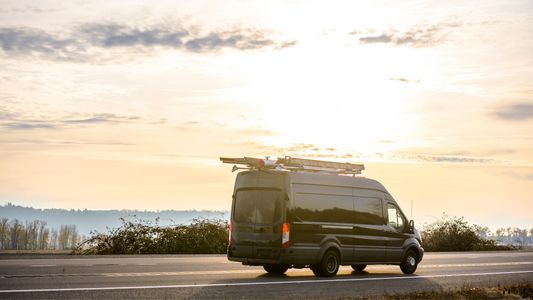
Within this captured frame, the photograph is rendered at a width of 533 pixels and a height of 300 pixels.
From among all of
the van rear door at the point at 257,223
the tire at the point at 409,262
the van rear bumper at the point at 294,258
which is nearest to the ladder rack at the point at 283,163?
the van rear door at the point at 257,223

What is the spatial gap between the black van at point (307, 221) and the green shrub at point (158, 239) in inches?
373

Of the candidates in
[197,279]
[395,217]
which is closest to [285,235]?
[197,279]

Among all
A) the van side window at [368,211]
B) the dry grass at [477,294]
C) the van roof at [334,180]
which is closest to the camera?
the dry grass at [477,294]

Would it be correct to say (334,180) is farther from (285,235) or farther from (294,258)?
(294,258)

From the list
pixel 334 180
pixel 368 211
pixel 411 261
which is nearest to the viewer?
pixel 334 180

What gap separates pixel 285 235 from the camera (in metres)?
18.8

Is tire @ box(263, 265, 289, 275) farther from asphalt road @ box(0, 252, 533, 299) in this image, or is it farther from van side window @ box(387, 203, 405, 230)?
van side window @ box(387, 203, 405, 230)

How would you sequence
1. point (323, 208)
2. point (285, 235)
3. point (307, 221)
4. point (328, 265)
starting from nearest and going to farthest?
point (285, 235), point (307, 221), point (328, 265), point (323, 208)

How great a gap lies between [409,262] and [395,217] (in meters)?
1.31

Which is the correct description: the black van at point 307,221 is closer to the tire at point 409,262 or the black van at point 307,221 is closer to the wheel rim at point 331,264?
the wheel rim at point 331,264

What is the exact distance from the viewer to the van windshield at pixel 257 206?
63.0ft

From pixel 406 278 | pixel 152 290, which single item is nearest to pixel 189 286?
pixel 152 290

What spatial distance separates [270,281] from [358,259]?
144 inches

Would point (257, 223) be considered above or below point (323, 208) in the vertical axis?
below
